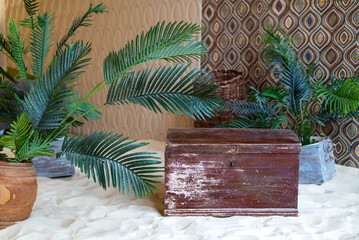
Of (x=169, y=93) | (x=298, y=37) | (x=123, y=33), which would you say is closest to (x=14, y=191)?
(x=169, y=93)

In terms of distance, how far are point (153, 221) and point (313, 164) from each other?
133 centimetres

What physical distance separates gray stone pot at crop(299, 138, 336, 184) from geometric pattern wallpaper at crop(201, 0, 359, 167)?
0.62 meters

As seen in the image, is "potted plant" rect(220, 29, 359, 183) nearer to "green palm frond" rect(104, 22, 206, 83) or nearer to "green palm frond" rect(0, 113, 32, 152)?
"green palm frond" rect(104, 22, 206, 83)

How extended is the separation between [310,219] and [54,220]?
1.41m

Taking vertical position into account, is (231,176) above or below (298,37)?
below

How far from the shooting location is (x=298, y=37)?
136 inches

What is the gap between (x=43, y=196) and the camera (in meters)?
2.43

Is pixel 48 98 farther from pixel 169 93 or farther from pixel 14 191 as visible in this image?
pixel 169 93

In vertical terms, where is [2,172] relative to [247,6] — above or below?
below

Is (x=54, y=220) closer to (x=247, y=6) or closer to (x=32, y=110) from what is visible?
(x=32, y=110)

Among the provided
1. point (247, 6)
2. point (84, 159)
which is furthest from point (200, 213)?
point (247, 6)

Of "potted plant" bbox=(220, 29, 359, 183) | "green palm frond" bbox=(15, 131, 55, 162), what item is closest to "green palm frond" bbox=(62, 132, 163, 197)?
"green palm frond" bbox=(15, 131, 55, 162)

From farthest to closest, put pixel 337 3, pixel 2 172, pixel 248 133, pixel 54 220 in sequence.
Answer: pixel 337 3, pixel 248 133, pixel 54 220, pixel 2 172

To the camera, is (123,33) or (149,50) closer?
(149,50)
